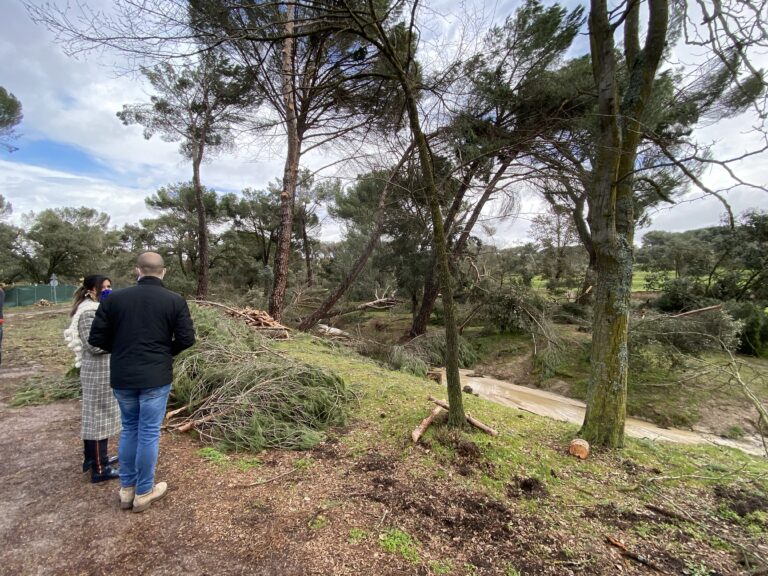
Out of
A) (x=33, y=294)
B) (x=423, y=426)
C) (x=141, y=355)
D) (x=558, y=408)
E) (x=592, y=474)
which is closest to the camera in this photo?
(x=141, y=355)

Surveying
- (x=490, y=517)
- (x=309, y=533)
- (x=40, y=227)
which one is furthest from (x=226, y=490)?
(x=40, y=227)

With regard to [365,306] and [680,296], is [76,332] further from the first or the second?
[680,296]

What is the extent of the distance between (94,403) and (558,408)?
7348 millimetres

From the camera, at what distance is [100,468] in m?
2.36

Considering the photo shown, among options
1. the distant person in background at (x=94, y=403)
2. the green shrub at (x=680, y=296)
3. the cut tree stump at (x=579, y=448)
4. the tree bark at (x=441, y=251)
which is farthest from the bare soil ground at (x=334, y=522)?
the green shrub at (x=680, y=296)

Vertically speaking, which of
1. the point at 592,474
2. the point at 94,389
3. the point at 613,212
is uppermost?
the point at 613,212

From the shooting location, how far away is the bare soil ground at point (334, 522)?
172 centimetres

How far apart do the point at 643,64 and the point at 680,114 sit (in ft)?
13.2

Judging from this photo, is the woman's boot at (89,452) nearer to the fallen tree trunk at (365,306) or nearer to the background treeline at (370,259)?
the background treeline at (370,259)

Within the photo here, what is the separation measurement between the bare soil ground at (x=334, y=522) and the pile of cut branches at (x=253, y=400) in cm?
30

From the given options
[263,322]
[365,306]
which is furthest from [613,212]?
[365,306]

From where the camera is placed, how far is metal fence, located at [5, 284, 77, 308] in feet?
56.8

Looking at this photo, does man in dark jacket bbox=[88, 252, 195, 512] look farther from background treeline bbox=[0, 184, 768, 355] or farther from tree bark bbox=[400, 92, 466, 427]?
background treeline bbox=[0, 184, 768, 355]

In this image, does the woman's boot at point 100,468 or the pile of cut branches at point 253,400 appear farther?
the pile of cut branches at point 253,400
